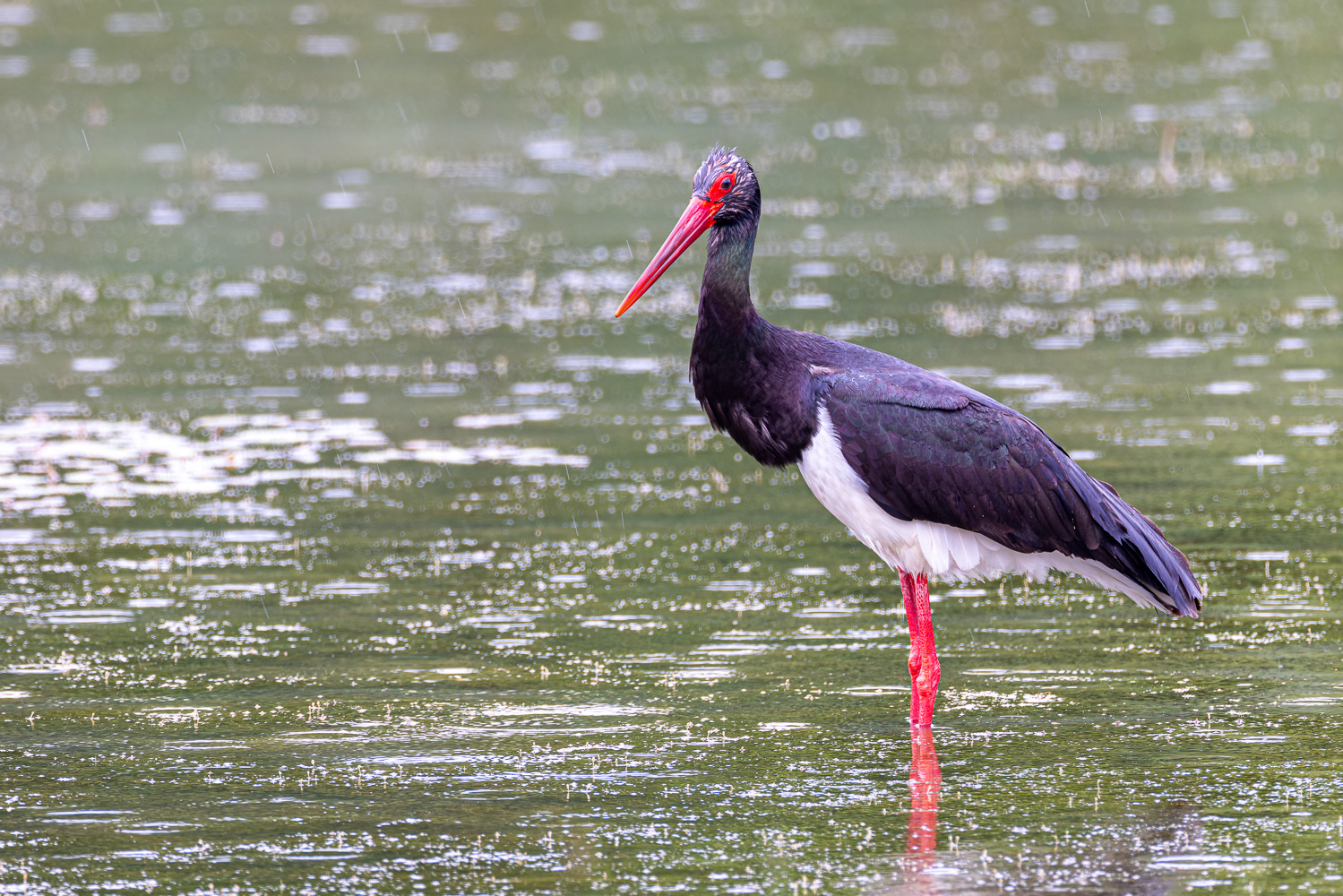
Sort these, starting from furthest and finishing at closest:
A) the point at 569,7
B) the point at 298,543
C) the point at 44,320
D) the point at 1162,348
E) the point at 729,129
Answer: the point at 569,7
the point at 729,129
the point at 44,320
the point at 1162,348
the point at 298,543

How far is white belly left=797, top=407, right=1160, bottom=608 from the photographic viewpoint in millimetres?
8242

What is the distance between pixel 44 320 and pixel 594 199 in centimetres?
661

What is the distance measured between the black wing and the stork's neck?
44cm

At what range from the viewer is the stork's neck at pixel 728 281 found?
8422mm

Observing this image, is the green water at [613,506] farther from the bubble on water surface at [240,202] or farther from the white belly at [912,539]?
the white belly at [912,539]

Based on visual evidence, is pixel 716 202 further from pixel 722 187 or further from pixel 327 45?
pixel 327 45

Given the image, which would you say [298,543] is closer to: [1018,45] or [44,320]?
[44,320]

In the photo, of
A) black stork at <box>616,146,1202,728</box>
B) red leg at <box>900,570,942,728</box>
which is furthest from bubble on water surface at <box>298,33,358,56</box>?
red leg at <box>900,570,942,728</box>

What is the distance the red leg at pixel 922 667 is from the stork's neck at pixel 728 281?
1.32 m

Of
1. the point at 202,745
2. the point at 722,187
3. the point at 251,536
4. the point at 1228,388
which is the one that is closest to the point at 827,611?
the point at 722,187

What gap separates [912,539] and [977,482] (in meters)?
0.37

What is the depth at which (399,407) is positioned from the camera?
46.2 ft

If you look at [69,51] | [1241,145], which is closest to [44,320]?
[1241,145]

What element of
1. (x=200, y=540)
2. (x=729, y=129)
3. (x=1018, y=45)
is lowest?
(x=200, y=540)
